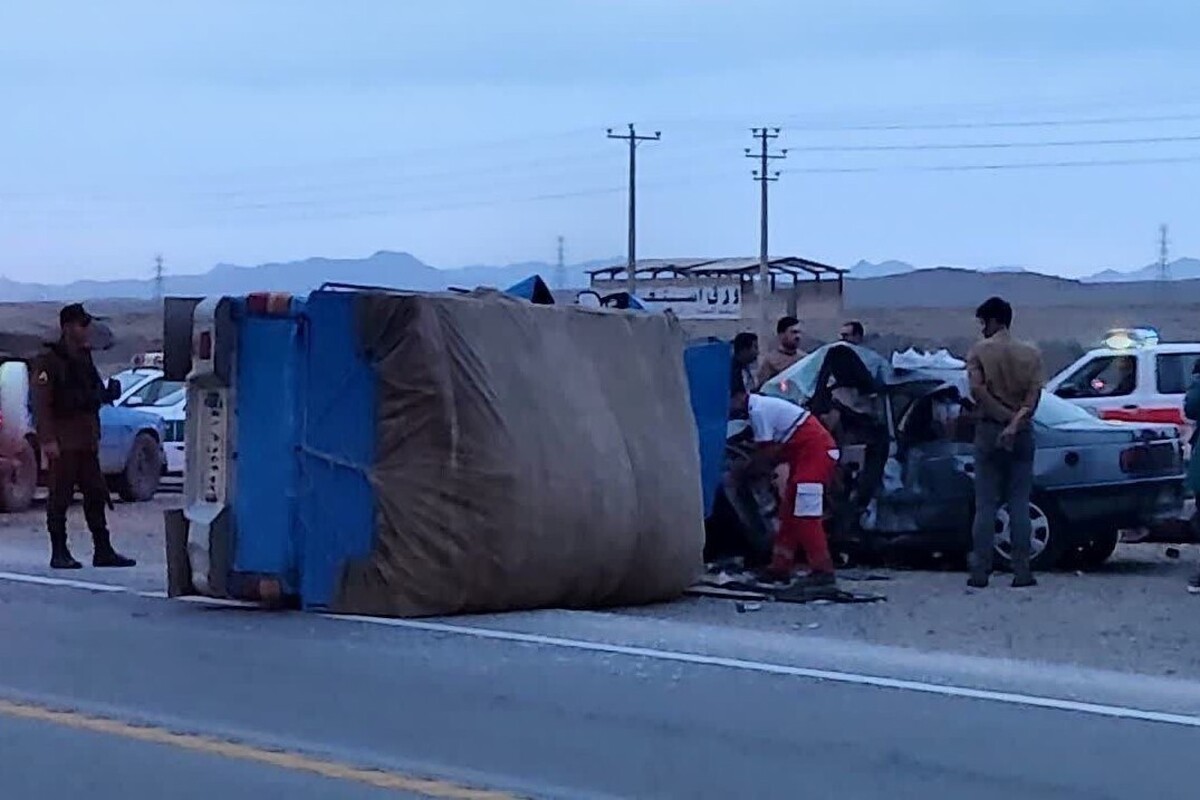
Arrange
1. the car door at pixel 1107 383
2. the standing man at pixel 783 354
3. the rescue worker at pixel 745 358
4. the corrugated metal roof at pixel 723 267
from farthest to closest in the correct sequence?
the corrugated metal roof at pixel 723 267
the car door at pixel 1107 383
the standing man at pixel 783 354
the rescue worker at pixel 745 358

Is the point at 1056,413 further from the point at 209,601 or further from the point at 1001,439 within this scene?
the point at 209,601

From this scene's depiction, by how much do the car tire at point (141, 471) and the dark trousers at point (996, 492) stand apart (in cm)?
1179

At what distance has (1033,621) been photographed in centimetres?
1338

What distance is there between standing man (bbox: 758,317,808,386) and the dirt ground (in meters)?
2.49

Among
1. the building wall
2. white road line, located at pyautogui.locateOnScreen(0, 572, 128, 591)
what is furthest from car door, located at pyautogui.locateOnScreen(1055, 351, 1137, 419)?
the building wall

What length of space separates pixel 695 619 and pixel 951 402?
350cm

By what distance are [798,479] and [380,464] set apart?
3.05 meters

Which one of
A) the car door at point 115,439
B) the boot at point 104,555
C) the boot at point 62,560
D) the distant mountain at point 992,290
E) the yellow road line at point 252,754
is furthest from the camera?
the distant mountain at point 992,290

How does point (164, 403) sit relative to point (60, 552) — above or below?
above

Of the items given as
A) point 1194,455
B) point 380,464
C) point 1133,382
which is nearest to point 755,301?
point 1133,382

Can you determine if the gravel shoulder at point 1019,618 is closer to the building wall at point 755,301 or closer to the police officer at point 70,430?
the police officer at point 70,430

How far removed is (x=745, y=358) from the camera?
16703mm

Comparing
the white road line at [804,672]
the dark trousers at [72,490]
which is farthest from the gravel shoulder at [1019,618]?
the dark trousers at [72,490]

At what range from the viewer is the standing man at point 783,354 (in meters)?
18.1
